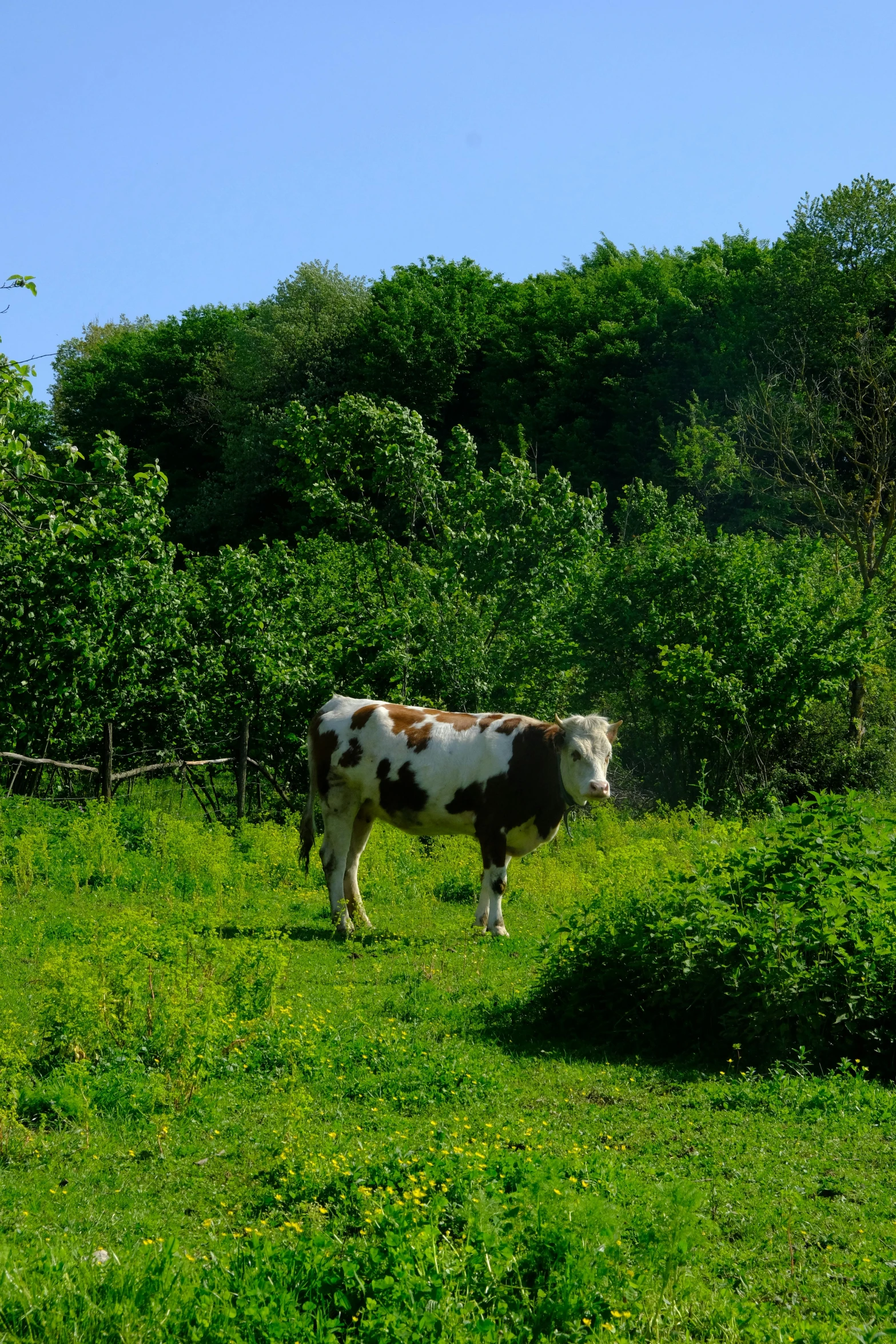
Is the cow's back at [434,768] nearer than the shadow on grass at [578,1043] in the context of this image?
No

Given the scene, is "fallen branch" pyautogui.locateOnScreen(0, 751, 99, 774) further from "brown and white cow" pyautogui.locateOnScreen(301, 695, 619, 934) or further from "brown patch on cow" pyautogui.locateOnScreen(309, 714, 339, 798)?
"brown and white cow" pyautogui.locateOnScreen(301, 695, 619, 934)

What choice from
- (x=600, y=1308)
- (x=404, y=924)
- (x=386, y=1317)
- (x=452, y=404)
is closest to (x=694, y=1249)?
(x=600, y=1308)

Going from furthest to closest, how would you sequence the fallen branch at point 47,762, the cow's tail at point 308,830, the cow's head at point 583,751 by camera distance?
the fallen branch at point 47,762
the cow's tail at point 308,830
the cow's head at point 583,751

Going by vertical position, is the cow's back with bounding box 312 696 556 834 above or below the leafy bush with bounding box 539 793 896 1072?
above

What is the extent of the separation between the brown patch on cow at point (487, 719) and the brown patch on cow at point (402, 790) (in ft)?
2.97

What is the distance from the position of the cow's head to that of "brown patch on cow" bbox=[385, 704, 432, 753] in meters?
1.41

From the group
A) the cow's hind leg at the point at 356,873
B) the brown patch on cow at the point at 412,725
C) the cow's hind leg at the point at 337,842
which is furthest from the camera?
the brown patch on cow at the point at 412,725

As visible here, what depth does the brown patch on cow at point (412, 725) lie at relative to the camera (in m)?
12.4

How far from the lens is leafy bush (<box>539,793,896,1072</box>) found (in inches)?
293

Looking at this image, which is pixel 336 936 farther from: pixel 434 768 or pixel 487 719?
pixel 487 719

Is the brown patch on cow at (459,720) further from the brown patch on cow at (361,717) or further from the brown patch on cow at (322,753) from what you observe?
the brown patch on cow at (322,753)

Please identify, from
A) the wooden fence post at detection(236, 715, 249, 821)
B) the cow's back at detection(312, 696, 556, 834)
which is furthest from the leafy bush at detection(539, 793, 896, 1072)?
the wooden fence post at detection(236, 715, 249, 821)

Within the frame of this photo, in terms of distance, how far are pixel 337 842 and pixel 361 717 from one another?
1.34 m

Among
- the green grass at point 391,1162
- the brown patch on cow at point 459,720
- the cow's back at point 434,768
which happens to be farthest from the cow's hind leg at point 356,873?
the green grass at point 391,1162
